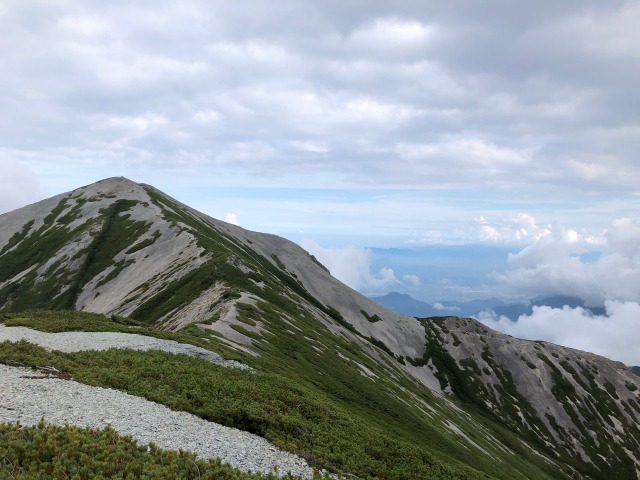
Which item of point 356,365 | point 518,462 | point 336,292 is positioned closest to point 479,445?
point 518,462

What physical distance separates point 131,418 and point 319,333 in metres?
65.3

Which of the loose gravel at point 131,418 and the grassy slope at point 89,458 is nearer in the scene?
the grassy slope at point 89,458

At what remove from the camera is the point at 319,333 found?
86.6 metres

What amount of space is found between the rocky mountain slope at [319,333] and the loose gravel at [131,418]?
17.6 metres

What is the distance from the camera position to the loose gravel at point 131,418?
20781mm

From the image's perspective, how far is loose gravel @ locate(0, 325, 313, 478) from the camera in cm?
2078

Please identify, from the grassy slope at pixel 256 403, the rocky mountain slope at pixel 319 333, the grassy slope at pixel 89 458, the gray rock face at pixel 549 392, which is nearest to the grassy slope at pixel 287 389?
the grassy slope at pixel 256 403

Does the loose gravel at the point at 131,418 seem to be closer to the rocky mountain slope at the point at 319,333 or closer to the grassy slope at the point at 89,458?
the grassy slope at the point at 89,458

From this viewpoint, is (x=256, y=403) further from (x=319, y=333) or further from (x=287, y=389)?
(x=319, y=333)

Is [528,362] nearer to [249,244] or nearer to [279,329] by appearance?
[249,244]

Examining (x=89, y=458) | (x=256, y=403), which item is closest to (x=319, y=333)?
(x=256, y=403)

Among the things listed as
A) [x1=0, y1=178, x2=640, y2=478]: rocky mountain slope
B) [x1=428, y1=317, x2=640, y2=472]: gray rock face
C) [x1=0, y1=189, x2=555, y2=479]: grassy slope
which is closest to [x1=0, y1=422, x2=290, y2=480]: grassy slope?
[x1=0, y1=189, x2=555, y2=479]: grassy slope

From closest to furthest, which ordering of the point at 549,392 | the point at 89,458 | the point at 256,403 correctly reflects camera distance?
1. the point at 89,458
2. the point at 256,403
3. the point at 549,392

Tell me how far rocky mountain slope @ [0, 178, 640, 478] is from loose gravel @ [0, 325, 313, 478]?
17.6m
